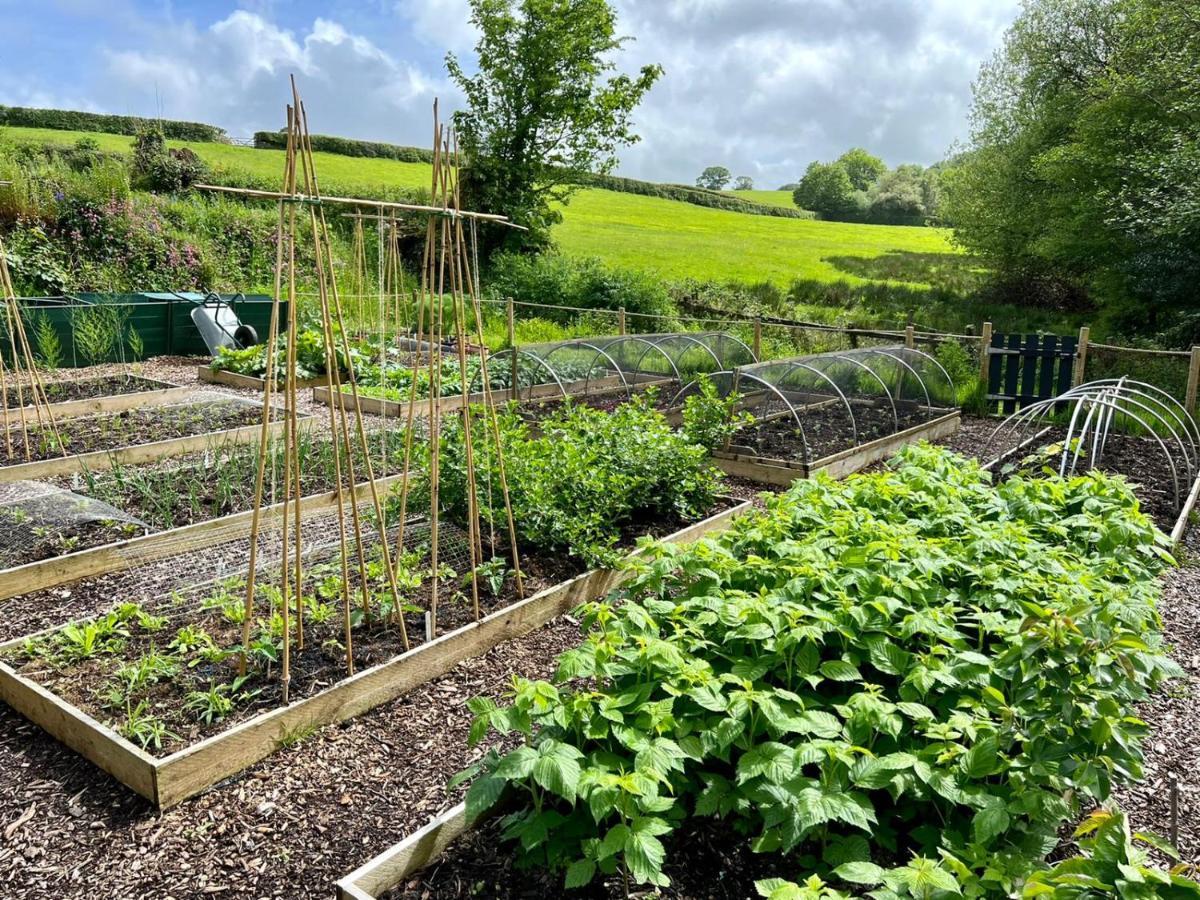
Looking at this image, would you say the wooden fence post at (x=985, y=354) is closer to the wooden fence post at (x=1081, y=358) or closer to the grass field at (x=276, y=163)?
the wooden fence post at (x=1081, y=358)

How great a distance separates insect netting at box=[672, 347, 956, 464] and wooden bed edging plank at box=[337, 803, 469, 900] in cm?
483

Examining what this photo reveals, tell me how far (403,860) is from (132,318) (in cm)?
1113

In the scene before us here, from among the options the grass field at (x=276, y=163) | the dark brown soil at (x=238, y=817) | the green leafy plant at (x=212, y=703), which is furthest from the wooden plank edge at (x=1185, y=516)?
the grass field at (x=276, y=163)

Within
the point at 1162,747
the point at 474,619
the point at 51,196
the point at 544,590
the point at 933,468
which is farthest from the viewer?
the point at 51,196

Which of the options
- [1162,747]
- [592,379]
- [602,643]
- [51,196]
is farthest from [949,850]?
[51,196]

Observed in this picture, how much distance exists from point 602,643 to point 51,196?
50.3 ft

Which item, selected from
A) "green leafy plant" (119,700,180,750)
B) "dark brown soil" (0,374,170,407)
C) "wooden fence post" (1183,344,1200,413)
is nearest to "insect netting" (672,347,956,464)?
"wooden fence post" (1183,344,1200,413)

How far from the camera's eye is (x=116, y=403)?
27.7ft

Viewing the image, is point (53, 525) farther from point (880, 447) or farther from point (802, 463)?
point (880, 447)

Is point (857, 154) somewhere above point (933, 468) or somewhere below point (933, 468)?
above

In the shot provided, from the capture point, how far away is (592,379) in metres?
9.70

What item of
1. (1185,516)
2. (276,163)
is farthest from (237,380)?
(276,163)

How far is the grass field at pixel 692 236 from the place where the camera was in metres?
25.5

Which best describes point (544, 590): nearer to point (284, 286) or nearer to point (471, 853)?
point (471, 853)
